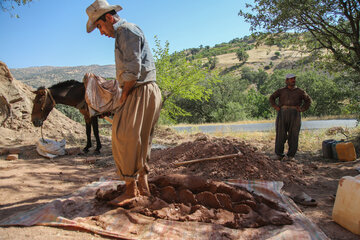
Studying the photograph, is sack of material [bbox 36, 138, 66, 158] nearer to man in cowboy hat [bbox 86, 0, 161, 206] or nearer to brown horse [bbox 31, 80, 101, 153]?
brown horse [bbox 31, 80, 101, 153]

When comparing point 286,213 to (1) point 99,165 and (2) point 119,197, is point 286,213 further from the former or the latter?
(1) point 99,165

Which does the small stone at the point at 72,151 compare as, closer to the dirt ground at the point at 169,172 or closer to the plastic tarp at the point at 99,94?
the dirt ground at the point at 169,172

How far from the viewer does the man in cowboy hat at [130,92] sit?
7.94 feet

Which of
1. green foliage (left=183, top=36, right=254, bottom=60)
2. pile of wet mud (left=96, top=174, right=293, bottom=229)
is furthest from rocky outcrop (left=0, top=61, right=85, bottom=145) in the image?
green foliage (left=183, top=36, right=254, bottom=60)

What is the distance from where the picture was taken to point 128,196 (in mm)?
2660

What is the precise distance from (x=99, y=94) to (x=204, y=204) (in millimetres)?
3744

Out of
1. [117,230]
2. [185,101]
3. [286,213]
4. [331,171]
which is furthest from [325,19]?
[185,101]

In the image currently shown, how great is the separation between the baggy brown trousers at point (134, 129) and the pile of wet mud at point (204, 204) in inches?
16.4

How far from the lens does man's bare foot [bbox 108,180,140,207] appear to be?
259 cm

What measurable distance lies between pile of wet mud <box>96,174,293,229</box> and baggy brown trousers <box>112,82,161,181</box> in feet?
1.37

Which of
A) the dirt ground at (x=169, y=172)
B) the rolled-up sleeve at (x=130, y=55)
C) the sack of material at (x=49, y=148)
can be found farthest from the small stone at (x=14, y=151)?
the rolled-up sleeve at (x=130, y=55)

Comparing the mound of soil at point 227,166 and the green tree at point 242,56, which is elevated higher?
the green tree at point 242,56

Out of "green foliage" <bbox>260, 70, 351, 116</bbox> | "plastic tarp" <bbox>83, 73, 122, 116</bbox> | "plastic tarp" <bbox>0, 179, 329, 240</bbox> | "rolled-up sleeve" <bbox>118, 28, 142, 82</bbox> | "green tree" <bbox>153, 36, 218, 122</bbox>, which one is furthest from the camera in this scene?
"green foliage" <bbox>260, 70, 351, 116</bbox>

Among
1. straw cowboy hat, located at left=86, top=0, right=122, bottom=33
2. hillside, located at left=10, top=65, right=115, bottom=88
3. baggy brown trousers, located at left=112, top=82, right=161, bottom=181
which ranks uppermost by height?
hillside, located at left=10, top=65, right=115, bottom=88
